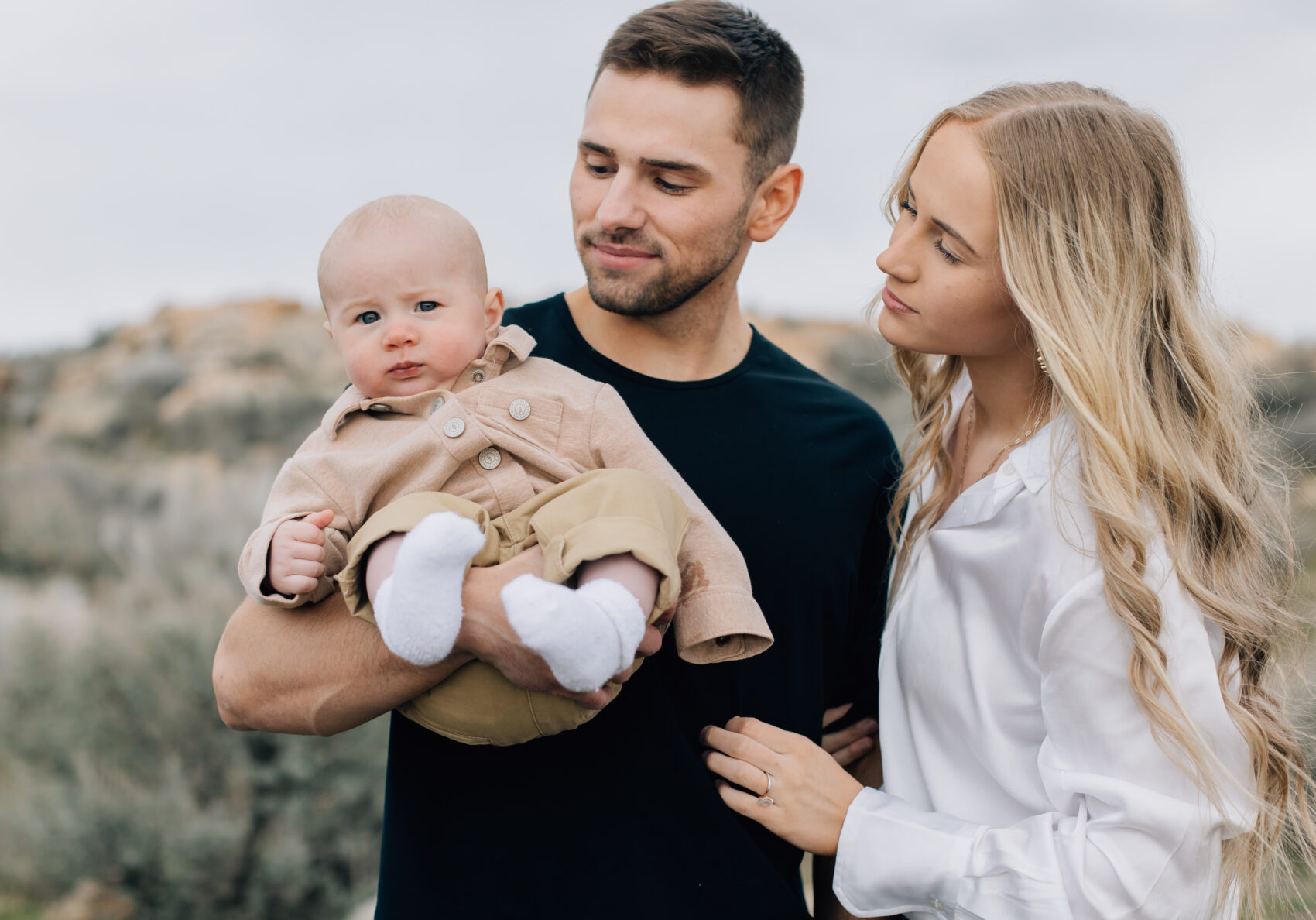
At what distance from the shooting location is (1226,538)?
2.10 m

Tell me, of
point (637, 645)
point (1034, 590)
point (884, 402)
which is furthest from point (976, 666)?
point (884, 402)

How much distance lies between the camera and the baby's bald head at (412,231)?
2135 millimetres

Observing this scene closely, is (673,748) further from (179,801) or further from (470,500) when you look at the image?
(179,801)

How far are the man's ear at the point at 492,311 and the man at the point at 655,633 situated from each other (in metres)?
0.27

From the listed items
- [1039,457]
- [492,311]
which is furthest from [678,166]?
[1039,457]

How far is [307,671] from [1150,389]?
1956mm

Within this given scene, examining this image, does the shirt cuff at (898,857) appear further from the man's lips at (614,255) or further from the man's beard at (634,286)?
the man's lips at (614,255)

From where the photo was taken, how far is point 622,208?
2.48 meters

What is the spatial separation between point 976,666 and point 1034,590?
0.26m

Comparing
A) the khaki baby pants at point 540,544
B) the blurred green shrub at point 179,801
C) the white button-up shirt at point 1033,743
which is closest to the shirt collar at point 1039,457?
the white button-up shirt at point 1033,743

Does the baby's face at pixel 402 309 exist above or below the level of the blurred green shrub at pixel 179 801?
above

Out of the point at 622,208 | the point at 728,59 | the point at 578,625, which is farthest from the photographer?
the point at 728,59

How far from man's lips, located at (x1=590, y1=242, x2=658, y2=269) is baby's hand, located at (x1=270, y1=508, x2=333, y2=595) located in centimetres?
104

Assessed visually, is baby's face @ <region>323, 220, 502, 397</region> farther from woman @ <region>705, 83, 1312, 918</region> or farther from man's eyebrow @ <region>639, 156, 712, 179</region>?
woman @ <region>705, 83, 1312, 918</region>
